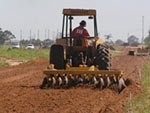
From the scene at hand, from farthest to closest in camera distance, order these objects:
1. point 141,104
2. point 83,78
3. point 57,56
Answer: point 57,56
point 83,78
point 141,104

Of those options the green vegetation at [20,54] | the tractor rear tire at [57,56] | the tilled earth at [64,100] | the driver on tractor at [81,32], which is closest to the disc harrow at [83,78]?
the tilled earth at [64,100]

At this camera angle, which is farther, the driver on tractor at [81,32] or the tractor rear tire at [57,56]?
the driver on tractor at [81,32]

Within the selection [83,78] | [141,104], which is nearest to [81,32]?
[83,78]

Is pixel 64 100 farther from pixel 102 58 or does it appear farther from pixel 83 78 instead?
pixel 102 58

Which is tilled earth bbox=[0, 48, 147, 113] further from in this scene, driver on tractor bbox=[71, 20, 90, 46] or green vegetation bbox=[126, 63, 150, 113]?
driver on tractor bbox=[71, 20, 90, 46]

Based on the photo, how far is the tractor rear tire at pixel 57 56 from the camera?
13.0 metres

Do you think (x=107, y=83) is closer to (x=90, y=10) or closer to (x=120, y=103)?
(x=120, y=103)

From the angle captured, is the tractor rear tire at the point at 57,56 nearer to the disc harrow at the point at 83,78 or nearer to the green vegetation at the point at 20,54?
the disc harrow at the point at 83,78

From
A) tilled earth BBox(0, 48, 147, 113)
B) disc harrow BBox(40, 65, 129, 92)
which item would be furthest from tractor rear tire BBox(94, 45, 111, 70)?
tilled earth BBox(0, 48, 147, 113)

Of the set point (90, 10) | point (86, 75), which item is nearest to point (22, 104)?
point (86, 75)

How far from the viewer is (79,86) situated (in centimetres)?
1223

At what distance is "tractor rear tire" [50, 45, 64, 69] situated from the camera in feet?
42.6

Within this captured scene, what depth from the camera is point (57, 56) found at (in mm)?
13062

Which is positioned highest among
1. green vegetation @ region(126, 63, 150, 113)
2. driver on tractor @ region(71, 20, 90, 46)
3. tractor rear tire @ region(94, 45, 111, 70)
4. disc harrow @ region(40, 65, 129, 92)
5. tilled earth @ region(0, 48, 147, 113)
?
driver on tractor @ region(71, 20, 90, 46)
